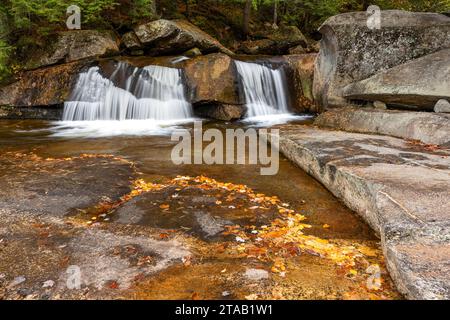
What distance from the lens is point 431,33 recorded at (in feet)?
26.3

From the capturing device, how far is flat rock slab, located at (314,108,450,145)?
19.5ft

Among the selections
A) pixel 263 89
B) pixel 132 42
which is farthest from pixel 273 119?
Result: pixel 132 42

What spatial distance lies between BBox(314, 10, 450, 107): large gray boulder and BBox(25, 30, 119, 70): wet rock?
7959 millimetres

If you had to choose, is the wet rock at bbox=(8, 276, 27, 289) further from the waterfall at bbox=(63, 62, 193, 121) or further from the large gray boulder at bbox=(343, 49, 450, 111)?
the waterfall at bbox=(63, 62, 193, 121)

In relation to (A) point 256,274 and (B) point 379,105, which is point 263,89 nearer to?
(B) point 379,105

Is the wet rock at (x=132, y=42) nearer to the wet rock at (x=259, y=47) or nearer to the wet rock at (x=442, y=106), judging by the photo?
the wet rock at (x=259, y=47)

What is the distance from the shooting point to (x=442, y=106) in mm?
6738

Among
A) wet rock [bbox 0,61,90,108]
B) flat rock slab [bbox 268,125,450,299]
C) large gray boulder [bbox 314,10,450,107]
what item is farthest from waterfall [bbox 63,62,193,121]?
flat rock slab [bbox 268,125,450,299]

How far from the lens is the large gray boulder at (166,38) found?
526 inches

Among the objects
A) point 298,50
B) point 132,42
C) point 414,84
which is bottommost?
point 414,84

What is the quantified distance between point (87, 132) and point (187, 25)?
6807 millimetres

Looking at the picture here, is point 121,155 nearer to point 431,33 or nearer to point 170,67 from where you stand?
point 170,67

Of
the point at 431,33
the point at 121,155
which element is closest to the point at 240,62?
the point at 431,33

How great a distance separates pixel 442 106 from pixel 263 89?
22.5ft
